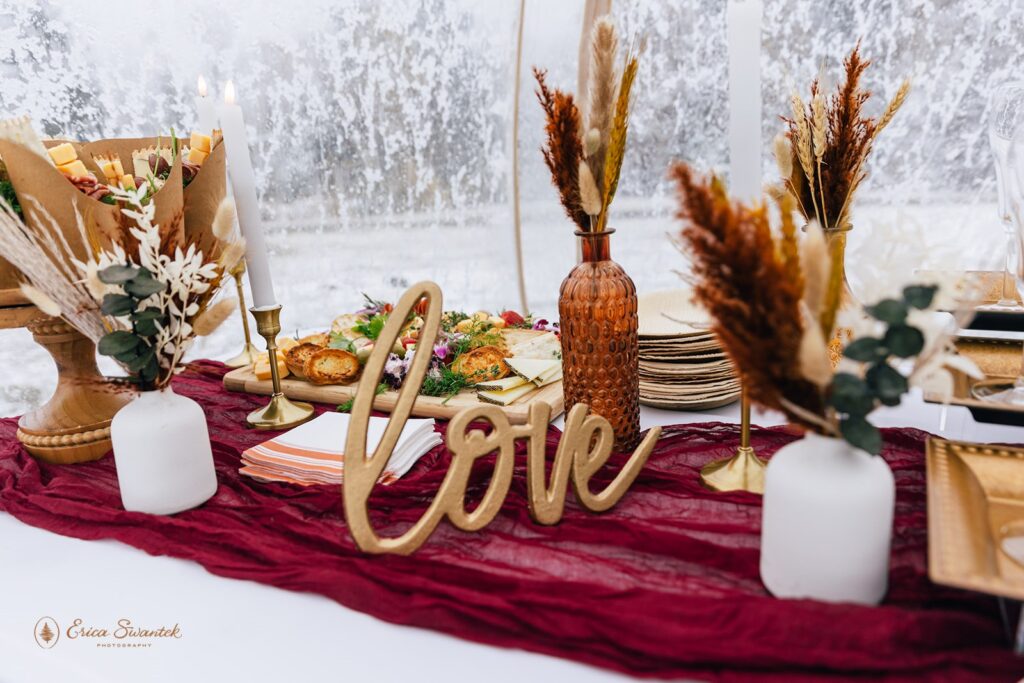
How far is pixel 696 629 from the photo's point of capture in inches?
24.7

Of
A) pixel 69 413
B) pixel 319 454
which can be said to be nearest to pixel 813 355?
pixel 319 454

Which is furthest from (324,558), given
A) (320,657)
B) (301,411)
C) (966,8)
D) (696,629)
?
(966,8)

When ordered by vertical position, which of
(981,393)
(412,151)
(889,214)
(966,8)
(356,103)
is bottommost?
(981,393)

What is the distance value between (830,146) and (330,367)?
3.39 feet

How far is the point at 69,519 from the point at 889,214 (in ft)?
7.34

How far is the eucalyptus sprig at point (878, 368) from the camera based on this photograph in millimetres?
572

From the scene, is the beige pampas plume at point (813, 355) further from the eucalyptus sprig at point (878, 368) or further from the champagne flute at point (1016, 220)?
the champagne flute at point (1016, 220)

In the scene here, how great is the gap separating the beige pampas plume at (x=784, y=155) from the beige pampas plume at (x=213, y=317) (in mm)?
769

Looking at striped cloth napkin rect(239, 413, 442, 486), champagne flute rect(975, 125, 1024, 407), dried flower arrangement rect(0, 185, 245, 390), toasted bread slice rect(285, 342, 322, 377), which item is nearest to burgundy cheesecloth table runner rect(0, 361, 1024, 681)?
striped cloth napkin rect(239, 413, 442, 486)

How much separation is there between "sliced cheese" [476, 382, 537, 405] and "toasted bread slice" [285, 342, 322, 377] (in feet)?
1.39

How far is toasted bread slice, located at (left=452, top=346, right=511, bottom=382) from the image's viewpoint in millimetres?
1330

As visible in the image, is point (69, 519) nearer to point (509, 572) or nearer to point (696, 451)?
point (509, 572)

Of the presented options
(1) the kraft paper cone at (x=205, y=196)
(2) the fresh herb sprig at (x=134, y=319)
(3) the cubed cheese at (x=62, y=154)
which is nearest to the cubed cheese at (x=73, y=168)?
(3) the cubed cheese at (x=62, y=154)

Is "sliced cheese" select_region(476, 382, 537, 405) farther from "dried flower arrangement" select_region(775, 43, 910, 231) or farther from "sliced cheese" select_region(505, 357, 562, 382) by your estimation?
"dried flower arrangement" select_region(775, 43, 910, 231)
